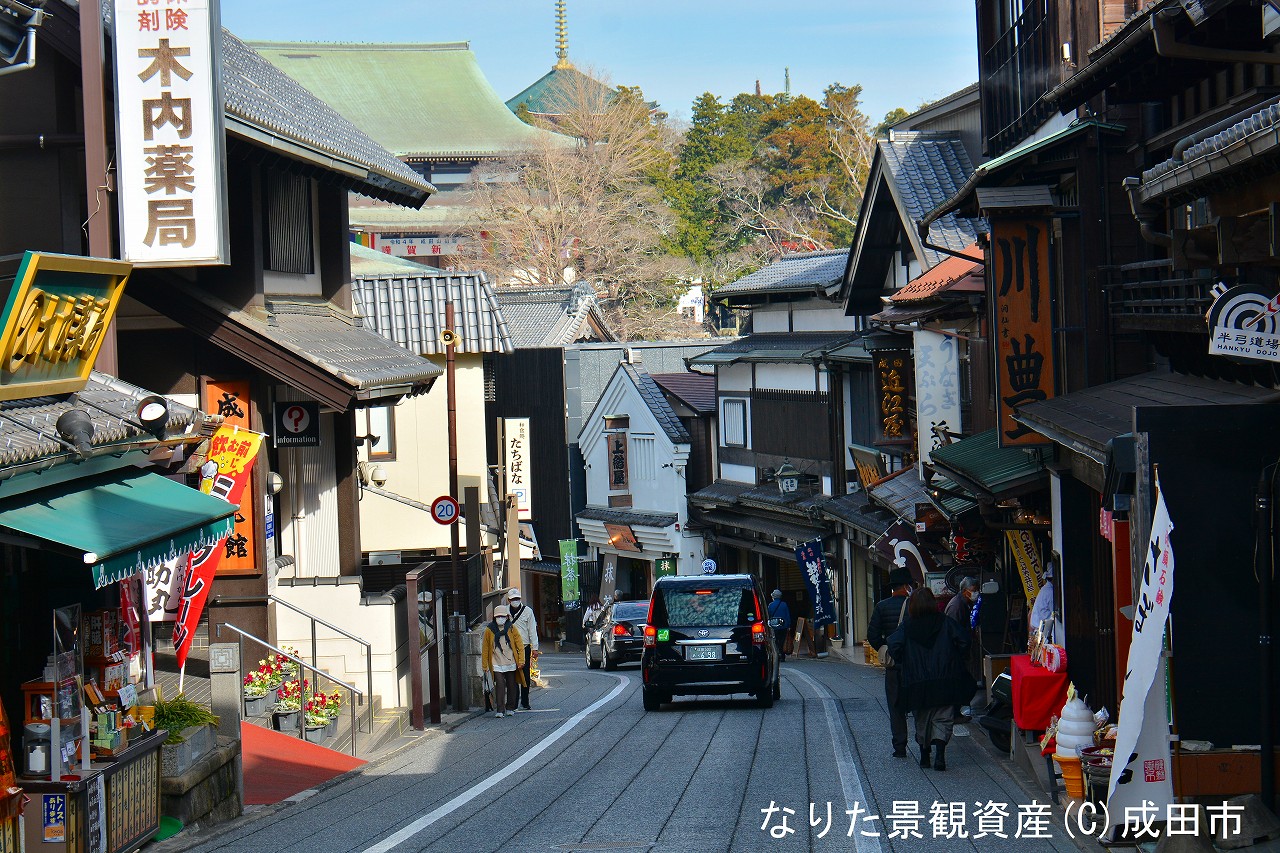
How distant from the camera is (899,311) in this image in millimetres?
25594

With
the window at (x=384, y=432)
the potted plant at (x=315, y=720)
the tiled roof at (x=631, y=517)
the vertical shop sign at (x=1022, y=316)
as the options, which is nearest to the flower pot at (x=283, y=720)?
the potted plant at (x=315, y=720)

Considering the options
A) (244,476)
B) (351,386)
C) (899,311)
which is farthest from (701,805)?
(899,311)

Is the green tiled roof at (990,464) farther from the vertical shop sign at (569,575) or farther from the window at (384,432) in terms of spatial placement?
the vertical shop sign at (569,575)

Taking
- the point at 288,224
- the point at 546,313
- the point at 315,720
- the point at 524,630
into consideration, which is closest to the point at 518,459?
the point at 546,313

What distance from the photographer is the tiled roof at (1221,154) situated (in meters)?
7.00

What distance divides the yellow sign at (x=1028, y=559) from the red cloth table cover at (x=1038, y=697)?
461 centimetres

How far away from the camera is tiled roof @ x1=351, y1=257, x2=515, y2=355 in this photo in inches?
1150

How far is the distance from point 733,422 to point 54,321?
114 ft

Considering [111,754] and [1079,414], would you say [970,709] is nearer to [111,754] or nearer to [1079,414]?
[1079,414]

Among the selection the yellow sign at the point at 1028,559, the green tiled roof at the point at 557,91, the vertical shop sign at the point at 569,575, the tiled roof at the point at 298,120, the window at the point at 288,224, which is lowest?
the vertical shop sign at the point at 569,575

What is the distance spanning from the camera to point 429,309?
96.8 feet

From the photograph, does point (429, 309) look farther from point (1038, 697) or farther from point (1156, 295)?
point (1038, 697)

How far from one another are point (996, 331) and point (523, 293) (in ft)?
118

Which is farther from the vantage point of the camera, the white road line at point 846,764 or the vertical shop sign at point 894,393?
the vertical shop sign at point 894,393
